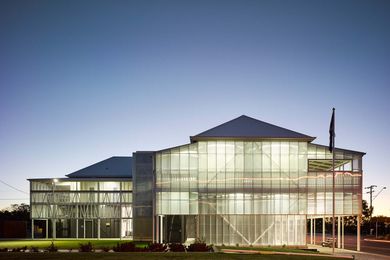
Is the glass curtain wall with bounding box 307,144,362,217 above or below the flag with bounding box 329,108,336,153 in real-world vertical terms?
below

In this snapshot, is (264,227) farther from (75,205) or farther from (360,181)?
(75,205)

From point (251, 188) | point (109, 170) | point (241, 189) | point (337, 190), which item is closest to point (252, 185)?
point (251, 188)

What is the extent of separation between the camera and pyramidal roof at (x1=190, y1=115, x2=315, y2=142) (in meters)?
55.2

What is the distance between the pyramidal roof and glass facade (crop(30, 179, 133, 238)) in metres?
23.3

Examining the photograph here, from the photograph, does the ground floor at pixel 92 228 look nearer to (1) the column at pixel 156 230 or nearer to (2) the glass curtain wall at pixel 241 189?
(1) the column at pixel 156 230

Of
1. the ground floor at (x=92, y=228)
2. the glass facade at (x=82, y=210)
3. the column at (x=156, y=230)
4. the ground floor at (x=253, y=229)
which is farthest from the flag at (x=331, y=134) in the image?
the ground floor at (x=92, y=228)

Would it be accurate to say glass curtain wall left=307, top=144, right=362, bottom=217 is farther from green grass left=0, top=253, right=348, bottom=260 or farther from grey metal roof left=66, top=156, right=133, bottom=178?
grey metal roof left=66, top=156, right=133, bottom=178

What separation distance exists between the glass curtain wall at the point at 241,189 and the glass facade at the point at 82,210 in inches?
768

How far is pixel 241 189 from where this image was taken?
55.5 m

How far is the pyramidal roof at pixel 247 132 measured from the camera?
55.2 m

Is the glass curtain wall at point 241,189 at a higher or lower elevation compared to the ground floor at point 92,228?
higher

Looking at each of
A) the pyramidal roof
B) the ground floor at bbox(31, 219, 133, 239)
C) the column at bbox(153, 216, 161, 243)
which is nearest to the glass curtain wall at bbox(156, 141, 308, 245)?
the pyramidal roof

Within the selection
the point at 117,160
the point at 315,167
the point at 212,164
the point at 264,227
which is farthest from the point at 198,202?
the point at 117,160

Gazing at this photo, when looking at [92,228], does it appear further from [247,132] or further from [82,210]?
[247,132]
